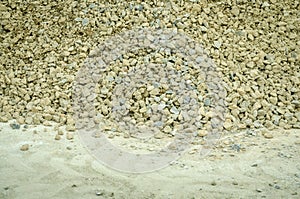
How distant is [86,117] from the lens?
3406 mm

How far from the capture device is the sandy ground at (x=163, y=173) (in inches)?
99.6

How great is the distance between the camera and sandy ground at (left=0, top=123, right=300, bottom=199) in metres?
2.53

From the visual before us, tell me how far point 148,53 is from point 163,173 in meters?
1.34

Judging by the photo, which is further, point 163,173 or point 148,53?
point 148,53

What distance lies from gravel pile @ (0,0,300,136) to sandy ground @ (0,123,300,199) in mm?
278

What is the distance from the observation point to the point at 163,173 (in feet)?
9.08

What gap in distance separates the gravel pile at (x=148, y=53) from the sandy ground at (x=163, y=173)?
0.91ft

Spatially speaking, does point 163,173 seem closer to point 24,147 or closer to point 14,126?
point 24,147

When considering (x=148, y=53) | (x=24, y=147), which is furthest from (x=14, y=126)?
(x=148, y=53)

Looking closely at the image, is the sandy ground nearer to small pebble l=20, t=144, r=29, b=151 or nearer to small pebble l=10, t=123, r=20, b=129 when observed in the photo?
small pebble l=20, t=144, r=29, b=151

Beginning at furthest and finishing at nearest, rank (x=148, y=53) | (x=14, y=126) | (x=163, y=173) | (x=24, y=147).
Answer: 1. (x=148, y=53)
2. (x=14, y=126)
3. (x=24, y=147)
4. (x=163, y=173)

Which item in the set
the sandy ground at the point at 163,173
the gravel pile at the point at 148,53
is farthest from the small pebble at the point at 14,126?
the sandy ground at the point at 163,173

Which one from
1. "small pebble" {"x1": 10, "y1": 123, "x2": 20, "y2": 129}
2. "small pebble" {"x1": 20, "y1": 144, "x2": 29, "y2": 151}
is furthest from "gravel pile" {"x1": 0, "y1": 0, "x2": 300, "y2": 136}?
"small pebble" {"x1": 20, "y1": 144, "x2": 29, "y2": 151}

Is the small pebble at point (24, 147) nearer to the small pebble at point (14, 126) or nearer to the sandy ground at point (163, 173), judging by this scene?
the sandy ground at point (163, 173)
